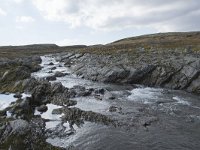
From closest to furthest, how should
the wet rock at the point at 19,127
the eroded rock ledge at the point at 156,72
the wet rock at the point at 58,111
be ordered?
the wet rock at the point at 19,127 → the wet rock at the point at 58,111 → the eroded rock ledge at the point at 156,72

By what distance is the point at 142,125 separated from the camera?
130 ft

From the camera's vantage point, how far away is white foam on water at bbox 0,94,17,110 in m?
49.9

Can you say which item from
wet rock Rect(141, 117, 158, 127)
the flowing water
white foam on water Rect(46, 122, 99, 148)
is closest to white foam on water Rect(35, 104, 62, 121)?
the flowing water

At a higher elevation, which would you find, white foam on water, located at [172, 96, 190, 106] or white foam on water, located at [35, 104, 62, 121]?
white foam on water, located at [35, 104, 62, 121]

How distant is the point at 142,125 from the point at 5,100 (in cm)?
2797

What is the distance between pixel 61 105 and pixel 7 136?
16.6 m

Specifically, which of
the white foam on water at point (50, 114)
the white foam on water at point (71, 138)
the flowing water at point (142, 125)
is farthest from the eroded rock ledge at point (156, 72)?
the white foam on water at point (71, 138)

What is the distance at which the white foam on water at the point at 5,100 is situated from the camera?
164ft

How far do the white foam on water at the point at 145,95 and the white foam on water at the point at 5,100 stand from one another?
74.8 ft

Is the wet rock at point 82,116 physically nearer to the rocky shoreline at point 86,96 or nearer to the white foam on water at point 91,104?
the rocky shoreline at point 86,96

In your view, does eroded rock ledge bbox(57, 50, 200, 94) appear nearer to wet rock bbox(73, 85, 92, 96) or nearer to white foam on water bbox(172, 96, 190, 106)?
white foam on water bbox(172, 96, 190, 106)

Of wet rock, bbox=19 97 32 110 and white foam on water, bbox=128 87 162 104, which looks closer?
wet rock, bbox=19 97 32 110

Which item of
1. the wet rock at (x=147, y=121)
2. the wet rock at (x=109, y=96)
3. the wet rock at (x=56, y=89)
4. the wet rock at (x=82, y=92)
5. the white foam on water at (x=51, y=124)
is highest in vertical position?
the wet rock at (x=56, y=89)

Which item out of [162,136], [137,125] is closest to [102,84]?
[137,125]
